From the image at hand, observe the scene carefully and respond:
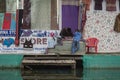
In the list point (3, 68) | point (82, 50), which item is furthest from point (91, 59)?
point (3, 68)

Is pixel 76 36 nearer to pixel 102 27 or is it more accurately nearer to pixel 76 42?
pixel 76 42

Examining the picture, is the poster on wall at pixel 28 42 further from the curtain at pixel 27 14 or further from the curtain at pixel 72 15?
the curtain at pixel 72 15

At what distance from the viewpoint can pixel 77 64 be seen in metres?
19.0

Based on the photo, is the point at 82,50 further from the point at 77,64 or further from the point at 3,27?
the point at 3,27

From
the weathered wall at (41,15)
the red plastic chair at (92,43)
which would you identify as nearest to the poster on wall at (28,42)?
the weathered wall at (41,15)

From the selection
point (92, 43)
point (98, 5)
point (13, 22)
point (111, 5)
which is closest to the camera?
point (13, 22)

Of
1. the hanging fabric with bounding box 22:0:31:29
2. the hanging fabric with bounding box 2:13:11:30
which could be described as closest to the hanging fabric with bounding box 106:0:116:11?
the hanging fabric with bounding box 22:0:31:29

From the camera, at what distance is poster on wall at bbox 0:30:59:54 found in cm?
1894

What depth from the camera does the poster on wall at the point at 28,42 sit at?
746 inches

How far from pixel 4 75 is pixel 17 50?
124 inches

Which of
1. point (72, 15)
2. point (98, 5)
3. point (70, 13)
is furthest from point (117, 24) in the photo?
point (70, 13)

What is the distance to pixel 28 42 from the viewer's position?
18.9 metres

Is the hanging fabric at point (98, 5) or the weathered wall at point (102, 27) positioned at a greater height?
the hanging fabric at point (98, 5)

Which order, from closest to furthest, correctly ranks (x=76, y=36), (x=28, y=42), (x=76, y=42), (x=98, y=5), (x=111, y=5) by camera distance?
(x=76, y=42), (x=76, y=36), (x=28, y=42), (x=98, y=5), (x=111, y=5)
